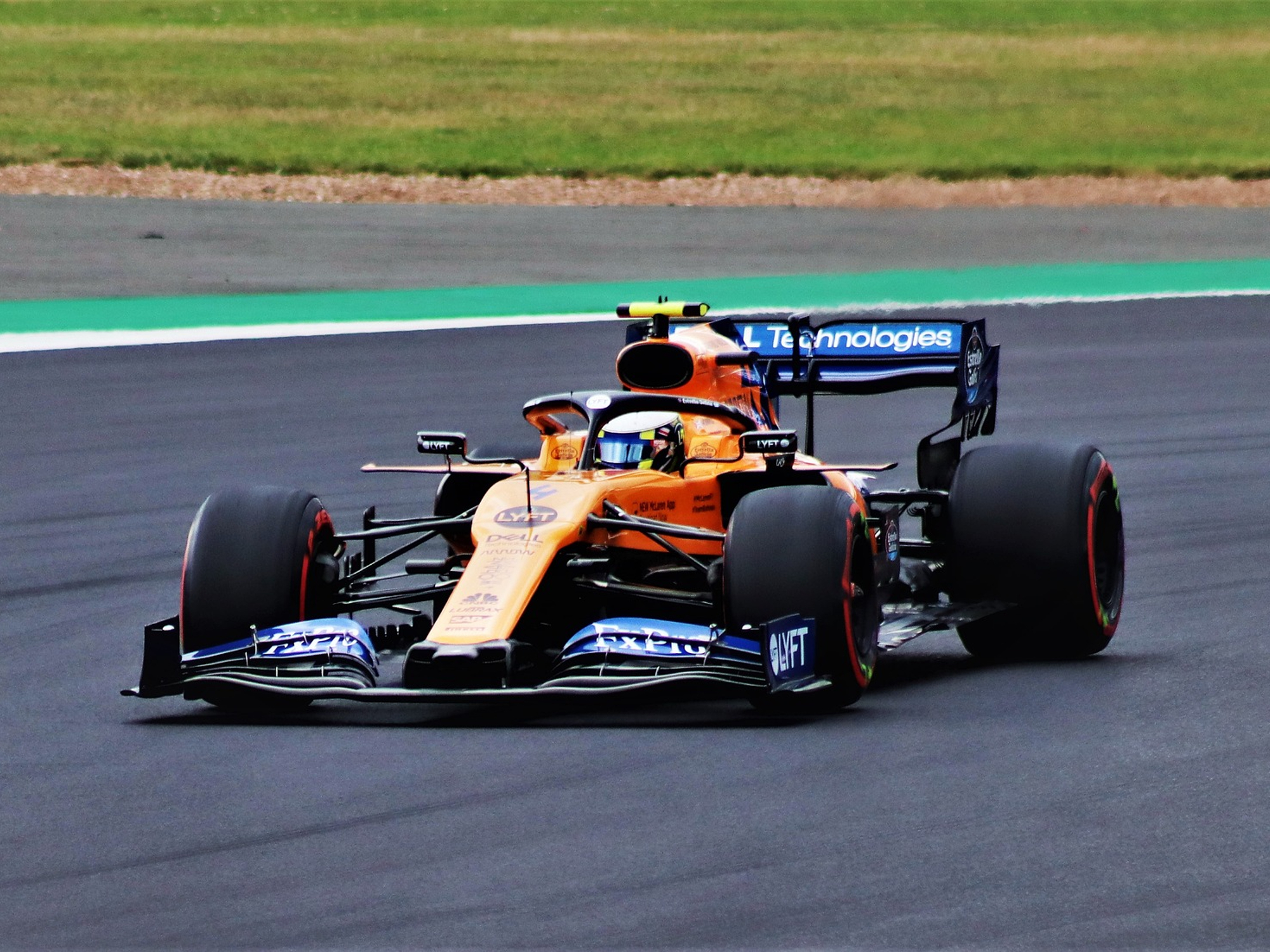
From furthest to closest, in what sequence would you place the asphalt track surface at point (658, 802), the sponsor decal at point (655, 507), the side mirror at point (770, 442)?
the sponsor decal at point (655, 507)
the side mirror at point (770, 442)
the asphalt track surface at point (658, 802)

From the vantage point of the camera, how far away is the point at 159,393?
17469mm

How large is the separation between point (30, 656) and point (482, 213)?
20.1 meters

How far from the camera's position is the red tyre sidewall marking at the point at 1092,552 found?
913 cm

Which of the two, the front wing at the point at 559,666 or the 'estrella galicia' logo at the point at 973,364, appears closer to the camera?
the front wing at the point at 559,666

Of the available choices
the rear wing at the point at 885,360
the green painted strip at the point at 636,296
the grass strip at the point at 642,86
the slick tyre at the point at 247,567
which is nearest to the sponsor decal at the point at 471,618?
the slick tyre at the point at 247,567

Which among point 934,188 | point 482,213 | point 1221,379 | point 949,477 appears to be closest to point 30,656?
point 949,477

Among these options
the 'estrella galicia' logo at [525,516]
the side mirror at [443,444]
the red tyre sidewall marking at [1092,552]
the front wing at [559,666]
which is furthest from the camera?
the red tyre sidewall marking at [1092,552]

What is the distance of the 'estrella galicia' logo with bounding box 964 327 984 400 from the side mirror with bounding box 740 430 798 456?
5.82 ft

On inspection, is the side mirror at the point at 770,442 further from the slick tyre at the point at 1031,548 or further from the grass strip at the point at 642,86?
the grass strip at the point at 642,86

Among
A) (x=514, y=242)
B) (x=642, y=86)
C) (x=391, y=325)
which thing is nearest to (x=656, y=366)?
(x=391, y=325)

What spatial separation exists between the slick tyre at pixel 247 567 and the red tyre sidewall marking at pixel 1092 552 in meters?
2.94

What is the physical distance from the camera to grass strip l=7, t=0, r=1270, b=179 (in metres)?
34.2

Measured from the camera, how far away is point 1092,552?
9164mm

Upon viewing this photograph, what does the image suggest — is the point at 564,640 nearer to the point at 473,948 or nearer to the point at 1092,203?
the point at 473,948
